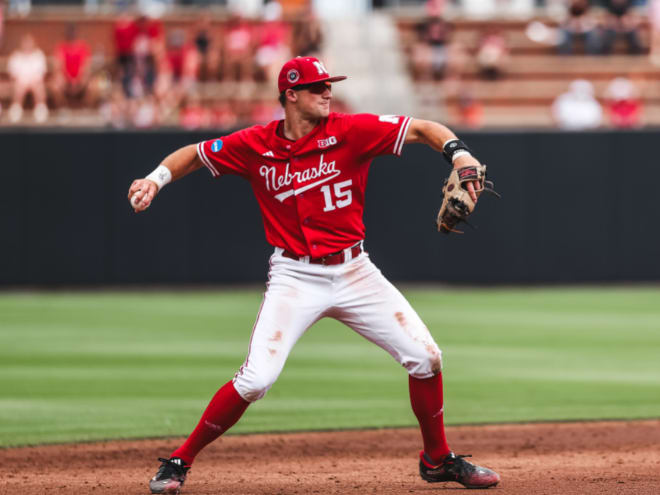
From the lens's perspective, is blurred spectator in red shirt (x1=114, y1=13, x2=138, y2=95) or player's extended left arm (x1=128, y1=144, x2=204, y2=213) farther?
blurred spectator in red shirt (x1=114, y1=13, x2=138, y2=95)

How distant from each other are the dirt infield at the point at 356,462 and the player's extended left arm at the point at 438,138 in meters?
1.60

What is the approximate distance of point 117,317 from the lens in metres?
13.9

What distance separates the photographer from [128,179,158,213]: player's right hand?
5.75m

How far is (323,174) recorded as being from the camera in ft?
19.3

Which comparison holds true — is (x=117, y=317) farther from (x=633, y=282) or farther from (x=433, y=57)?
(x=433, y=57)

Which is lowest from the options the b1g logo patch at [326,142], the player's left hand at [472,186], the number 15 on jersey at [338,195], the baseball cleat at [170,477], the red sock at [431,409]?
the baseball cleat at [170,477]

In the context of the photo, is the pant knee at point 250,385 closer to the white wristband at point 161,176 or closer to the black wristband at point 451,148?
the white wristband at point 161,176

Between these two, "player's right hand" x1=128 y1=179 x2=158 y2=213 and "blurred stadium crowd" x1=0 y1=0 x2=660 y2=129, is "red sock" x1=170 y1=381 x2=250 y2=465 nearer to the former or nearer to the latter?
"player's right hand" x1=128 y1=179 x2=158 y2=213

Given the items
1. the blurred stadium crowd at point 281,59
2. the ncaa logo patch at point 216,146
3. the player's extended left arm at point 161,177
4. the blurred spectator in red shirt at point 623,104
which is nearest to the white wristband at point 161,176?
the player's extended left arm at point 161,177

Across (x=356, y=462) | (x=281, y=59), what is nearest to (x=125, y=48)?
(x=281, y=59)

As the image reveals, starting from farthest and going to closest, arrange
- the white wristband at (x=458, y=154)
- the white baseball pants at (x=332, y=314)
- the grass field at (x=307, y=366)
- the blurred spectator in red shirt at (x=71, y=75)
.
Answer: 1. the blurred spectator in red shirt at (x=71, y=75)
2. the grass field at (x=307, y=366)
3. the white baseball pants at (x=332, y=314)
4. the white wristband at (x=458, y=154)

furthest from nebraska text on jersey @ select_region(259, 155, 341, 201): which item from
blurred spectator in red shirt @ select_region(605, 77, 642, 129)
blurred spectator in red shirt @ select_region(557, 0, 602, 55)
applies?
blurred spectator in red shirt @ select_region(557, 0, 602, 55)

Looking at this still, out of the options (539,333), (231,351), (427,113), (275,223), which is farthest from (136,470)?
(427,113)

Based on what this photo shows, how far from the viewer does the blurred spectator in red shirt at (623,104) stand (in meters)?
20.4
